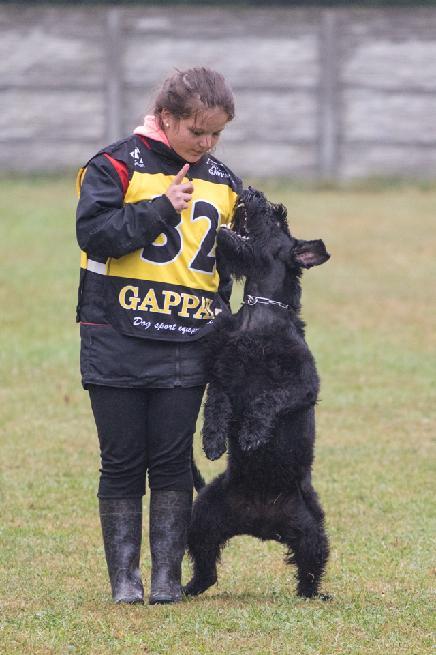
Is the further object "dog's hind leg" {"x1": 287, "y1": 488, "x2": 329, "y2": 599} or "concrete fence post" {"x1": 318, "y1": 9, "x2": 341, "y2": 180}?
"concrete fence post" {"x1": 318, "y1": 9, "x2": 341, "y2": 180}

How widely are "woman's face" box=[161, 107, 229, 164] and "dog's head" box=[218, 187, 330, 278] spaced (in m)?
0.27

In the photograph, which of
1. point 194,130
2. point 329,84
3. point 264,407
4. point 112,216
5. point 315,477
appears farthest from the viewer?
point 329,84

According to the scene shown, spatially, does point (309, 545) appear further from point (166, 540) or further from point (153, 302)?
point (153, 302)

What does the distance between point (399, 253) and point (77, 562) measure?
1023 centimetres

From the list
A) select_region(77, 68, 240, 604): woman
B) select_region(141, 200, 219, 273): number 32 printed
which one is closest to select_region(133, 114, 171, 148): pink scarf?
select_region(77, 68, 240, 604): woman

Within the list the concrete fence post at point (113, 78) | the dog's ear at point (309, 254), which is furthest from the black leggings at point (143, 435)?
the concrete fence post at point (113, 78)

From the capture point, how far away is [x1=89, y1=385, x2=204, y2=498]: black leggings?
484 centimetres

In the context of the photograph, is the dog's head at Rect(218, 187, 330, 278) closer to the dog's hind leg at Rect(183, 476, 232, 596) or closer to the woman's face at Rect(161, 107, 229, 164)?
the woman's face at Rect(161, 107, 229, 164)

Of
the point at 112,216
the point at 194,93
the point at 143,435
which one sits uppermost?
the point at 194,93

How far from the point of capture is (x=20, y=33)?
62.8 ft

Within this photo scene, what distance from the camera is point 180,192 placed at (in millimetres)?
4676

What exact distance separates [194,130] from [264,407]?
103cm

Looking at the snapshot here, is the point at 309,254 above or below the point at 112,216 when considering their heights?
below

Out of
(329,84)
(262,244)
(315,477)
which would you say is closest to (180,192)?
Result: (262,244)
